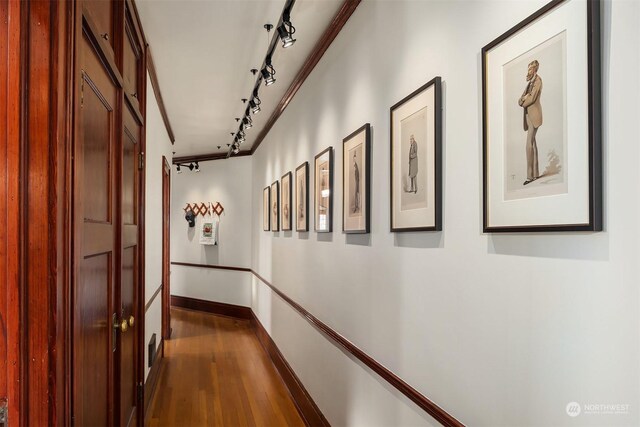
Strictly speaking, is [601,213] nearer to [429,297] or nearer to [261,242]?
[429,297]

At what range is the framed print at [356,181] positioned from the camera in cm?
245

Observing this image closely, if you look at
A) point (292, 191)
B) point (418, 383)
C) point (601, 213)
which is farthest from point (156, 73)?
point (601, 213)

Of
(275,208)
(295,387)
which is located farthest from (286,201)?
(295,387)

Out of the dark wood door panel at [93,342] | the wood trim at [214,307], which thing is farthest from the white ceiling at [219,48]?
the wood trim at [214,307]

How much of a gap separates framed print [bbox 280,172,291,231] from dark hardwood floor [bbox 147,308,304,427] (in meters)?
1.58

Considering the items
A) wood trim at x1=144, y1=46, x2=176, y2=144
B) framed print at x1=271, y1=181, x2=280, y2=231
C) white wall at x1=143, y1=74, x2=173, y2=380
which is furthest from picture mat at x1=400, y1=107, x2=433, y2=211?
framed print at x1=271, y1=181, x2=280, y2=231

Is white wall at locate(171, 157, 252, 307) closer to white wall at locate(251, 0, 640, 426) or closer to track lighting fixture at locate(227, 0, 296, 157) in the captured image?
track lighting fixture at locate(227, 0, 296, 157)

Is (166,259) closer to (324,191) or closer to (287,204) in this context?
(287,204)

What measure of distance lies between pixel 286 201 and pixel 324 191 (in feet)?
4.71

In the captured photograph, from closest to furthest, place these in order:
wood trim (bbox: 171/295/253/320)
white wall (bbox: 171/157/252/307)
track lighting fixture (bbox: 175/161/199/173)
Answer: wood trim (bbox: 171/295/253/320)
white wall (bbox: 171/157/252/307)
track lighting fixture (bbox: 175/161/199/173)

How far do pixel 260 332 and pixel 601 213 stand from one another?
5.69m

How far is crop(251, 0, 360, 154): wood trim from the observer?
2.78 metres

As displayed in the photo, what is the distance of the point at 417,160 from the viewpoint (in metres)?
1.89

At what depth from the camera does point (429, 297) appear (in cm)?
180
